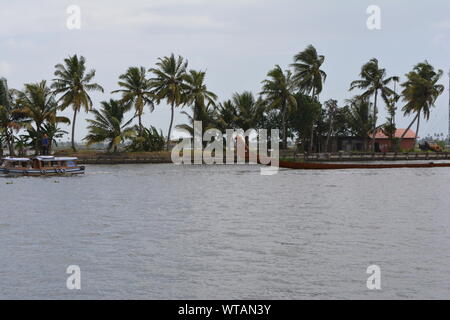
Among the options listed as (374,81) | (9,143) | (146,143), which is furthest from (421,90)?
(9,143)

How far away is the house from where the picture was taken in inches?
3477

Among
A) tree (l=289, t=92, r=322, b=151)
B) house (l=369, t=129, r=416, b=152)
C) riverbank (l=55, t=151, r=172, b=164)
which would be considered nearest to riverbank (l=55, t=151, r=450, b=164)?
riverbank (l=55, t=151, r=172, b=164)

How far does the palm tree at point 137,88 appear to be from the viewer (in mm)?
71438

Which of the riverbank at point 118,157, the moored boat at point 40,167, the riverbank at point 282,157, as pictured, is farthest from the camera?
the riverbank at point 282,157

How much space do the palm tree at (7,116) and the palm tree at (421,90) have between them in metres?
52.2

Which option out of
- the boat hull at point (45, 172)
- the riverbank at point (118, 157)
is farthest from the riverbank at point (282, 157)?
the boat hull at point (45, 172)

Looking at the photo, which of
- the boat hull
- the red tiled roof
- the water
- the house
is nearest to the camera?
the water

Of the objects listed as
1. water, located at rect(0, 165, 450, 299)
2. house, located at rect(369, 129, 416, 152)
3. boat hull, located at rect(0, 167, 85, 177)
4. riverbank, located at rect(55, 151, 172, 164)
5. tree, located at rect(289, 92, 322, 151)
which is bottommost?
water, located at rect(0, 165, 450, 299)

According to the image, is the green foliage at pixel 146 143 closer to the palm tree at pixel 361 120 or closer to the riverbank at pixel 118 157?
the riverbank at pixel 118 157

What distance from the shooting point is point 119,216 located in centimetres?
2794

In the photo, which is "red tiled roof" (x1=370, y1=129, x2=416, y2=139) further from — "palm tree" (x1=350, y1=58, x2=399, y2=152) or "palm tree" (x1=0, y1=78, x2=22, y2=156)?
"palm tree" (x1=0, y1=78, x2=22, y2=156)

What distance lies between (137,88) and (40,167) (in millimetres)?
21013

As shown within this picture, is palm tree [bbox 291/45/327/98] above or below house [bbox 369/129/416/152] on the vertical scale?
above

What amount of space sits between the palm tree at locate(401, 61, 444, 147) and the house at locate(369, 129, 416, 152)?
420 centimetres
